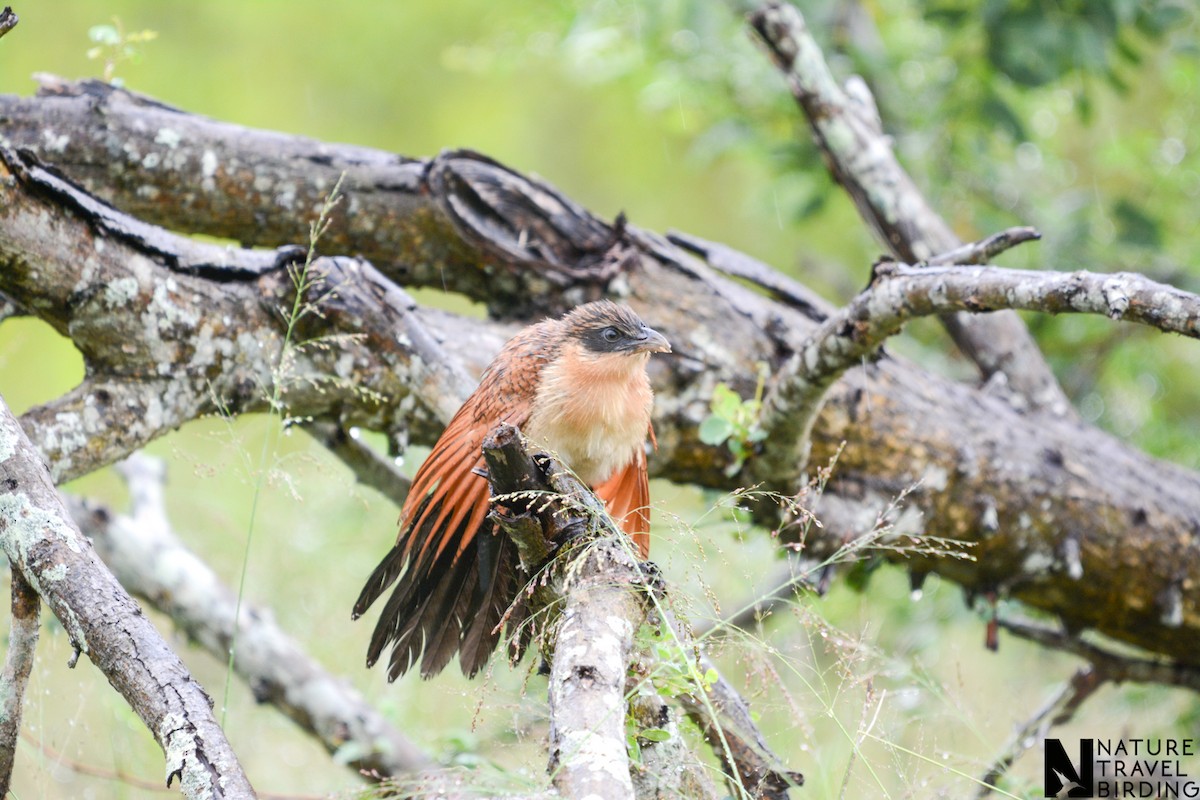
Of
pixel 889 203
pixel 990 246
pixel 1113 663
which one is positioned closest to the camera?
pixel 990 246

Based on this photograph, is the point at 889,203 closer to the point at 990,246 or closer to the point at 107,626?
the point at 990,246

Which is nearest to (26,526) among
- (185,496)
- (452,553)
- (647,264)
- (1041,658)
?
(452,553)

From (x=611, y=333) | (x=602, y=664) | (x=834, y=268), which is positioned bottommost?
(x=602, y=664)

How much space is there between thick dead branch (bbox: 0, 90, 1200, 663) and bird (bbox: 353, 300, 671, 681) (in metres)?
0.37

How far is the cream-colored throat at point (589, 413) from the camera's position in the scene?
2.52 m

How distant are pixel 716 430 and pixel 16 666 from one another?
187cm

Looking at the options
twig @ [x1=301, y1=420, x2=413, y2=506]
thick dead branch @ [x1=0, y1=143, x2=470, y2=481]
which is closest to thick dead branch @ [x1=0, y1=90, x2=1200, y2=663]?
thick dead branch @ [x1=0, y1=143, x2=470, y2=481]

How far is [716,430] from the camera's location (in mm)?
3027

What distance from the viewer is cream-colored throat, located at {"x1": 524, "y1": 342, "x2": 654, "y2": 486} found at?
8.26 feet

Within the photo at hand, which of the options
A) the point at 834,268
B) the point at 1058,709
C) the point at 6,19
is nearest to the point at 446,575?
the point at 6,19

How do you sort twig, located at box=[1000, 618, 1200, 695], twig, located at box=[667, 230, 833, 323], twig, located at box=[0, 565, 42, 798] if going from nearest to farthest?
1. twig, located at box=[0, 565, 42, 798]
2. twig, located at box=[667, 230, 833, 323]
3. twig, located at box=[1000, 618, 1200, 695]

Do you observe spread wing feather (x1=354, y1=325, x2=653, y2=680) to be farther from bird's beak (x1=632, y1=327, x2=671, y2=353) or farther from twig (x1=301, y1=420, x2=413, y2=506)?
twig (x1=301, y1=420, x2=413, y2=506)

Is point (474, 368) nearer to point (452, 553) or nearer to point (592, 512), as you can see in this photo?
point (452, 553)

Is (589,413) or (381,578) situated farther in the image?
(589,413)
